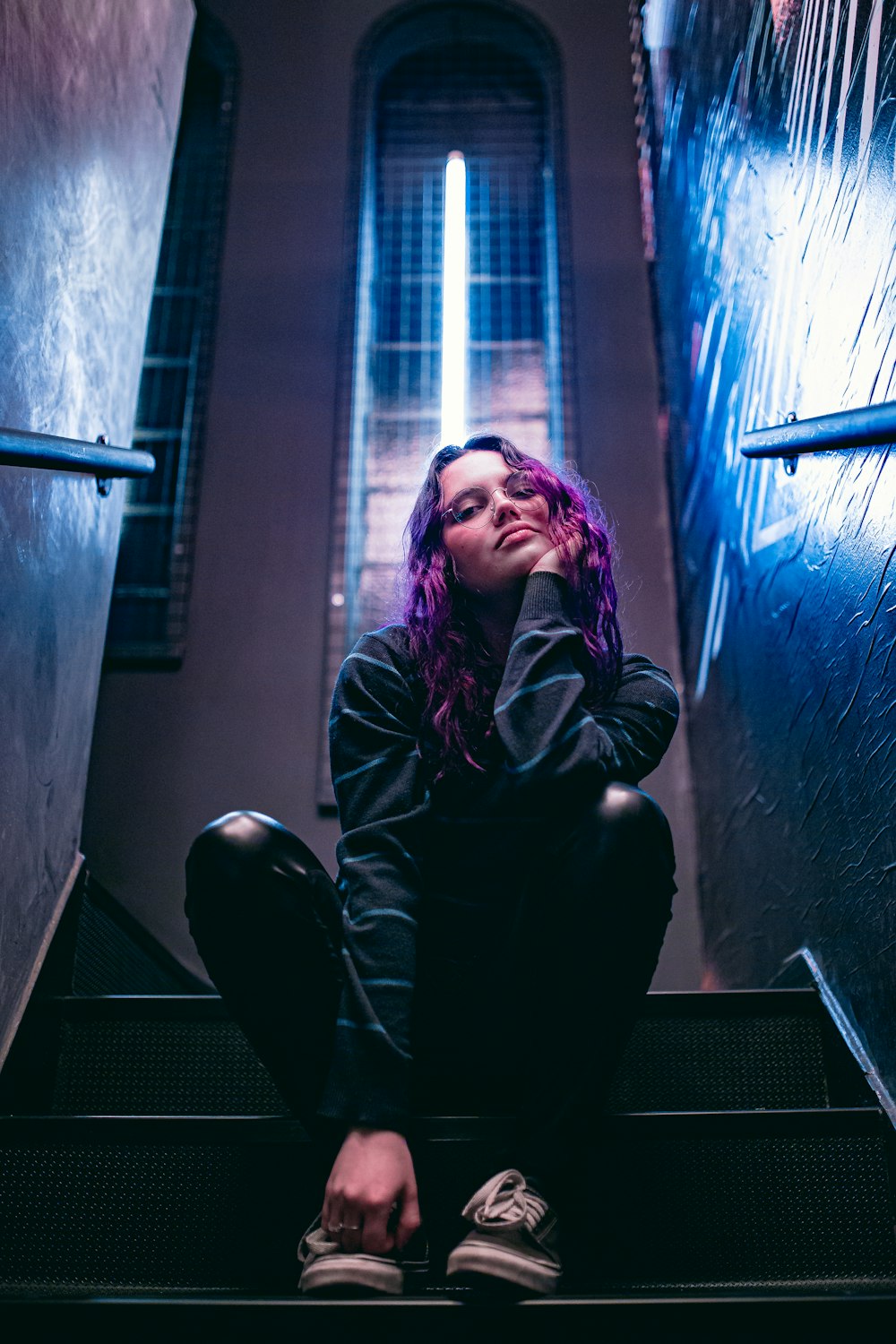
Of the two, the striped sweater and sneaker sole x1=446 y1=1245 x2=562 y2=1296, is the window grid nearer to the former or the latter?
the striped sweater

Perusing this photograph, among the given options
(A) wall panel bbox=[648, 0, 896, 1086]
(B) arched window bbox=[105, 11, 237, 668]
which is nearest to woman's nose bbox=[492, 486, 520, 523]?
(A) wall panel bbox=[648, 0, 896, 1086]

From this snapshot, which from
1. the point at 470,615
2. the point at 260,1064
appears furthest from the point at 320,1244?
the point at 470,615

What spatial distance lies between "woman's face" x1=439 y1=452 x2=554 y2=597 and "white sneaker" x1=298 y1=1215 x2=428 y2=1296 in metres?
0.80

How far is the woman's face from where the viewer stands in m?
1.37

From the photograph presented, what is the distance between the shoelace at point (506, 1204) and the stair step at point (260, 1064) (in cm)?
51

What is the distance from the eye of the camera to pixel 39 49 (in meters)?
1.61

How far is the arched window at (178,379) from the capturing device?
316 centimetres

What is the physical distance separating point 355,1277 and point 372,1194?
0.22 feet

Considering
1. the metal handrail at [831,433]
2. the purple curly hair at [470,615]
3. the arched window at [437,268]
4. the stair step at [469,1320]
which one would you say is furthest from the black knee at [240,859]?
the arched window at [437,268]

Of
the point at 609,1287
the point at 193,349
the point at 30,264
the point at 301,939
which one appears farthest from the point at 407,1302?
the point at 193,349

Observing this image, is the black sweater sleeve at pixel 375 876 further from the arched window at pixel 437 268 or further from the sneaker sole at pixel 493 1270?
the arched window at pixel 437 268

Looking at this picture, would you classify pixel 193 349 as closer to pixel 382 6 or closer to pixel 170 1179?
pixel 382 6

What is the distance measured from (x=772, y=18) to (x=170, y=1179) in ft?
6.81

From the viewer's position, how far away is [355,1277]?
89 centimetres
